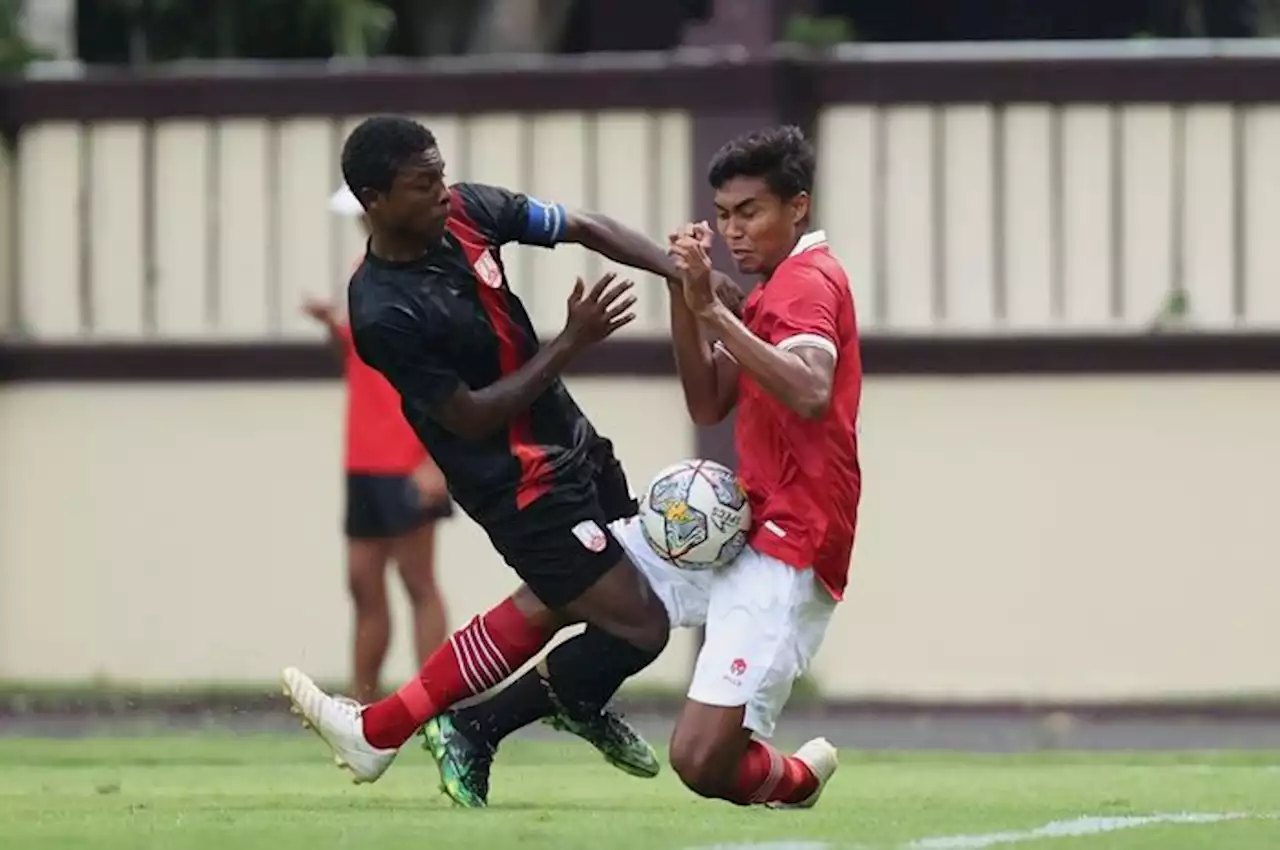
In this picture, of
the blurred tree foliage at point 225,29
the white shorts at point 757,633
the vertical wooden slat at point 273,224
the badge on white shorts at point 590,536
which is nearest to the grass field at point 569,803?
the white shorts at point 757,633

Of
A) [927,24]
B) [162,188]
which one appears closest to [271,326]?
[162,188]

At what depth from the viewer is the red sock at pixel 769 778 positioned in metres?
8.06

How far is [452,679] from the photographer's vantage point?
326 inches

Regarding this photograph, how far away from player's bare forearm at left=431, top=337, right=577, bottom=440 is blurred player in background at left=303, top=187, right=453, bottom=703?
13.8ft

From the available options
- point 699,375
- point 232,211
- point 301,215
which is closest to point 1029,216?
point 301,215

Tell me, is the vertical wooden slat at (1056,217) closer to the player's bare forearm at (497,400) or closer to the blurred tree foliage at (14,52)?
the blurred tree foliage at (14,52)

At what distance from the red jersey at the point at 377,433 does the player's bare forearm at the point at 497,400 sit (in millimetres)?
4284

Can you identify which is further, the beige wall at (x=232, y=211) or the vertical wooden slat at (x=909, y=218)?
the beige wall at (x=232, y=211)

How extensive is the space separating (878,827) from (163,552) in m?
7.78

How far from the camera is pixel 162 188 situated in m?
14.8

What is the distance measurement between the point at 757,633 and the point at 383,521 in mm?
4643

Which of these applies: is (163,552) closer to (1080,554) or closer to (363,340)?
(1080,554)

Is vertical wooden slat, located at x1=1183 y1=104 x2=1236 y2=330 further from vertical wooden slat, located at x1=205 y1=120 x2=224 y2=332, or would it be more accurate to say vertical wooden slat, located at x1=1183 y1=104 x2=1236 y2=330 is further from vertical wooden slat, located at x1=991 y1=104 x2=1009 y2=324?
vertical wooden slat, located at x1=205 y1=120 x2=224 y2=332

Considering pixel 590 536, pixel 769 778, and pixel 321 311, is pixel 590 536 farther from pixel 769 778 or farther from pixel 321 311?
pixel 321 311
